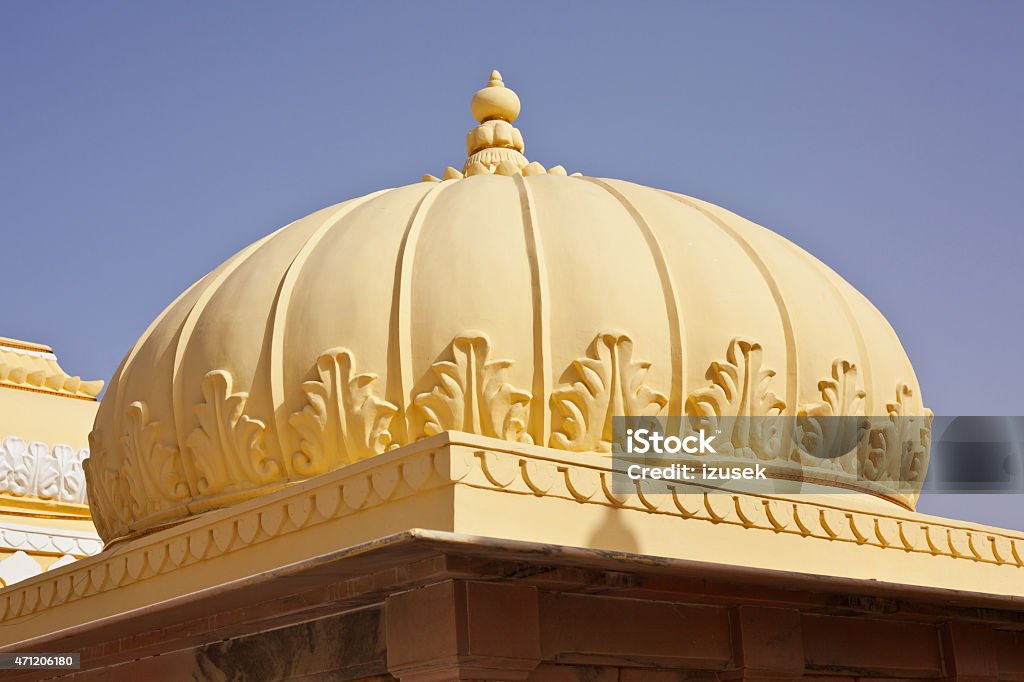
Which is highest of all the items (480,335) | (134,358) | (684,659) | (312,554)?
(134,358)

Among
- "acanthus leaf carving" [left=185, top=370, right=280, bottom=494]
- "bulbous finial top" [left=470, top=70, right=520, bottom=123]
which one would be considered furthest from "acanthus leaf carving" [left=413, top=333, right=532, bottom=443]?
"bulbous finial top" [left=470, top=70, right=520, bottom=123]

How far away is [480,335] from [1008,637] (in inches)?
139

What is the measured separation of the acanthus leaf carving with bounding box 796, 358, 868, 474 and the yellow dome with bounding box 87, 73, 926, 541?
0.02 metres

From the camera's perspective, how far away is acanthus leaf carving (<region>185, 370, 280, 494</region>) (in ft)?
21.9

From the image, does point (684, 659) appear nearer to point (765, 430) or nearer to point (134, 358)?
point (765, 430)

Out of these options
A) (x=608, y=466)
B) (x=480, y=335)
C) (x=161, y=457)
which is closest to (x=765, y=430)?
(x=608, y=466)

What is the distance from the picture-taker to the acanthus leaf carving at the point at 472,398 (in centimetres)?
622

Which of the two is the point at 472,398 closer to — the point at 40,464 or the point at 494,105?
the point at 494,105

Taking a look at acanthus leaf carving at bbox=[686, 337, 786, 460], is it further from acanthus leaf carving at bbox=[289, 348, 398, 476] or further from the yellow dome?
acanthus leaf carving at bbox=[289, 348, 398, 476]

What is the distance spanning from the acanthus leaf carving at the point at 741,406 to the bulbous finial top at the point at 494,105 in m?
3.10

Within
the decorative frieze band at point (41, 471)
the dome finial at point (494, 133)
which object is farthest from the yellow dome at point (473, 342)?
the decorative frieze band at point (41, 471)

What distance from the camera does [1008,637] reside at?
726cm

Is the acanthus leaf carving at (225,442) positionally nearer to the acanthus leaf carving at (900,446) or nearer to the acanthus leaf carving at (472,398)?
the acanthus leaf carving at (472,398)

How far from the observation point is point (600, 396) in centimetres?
632
